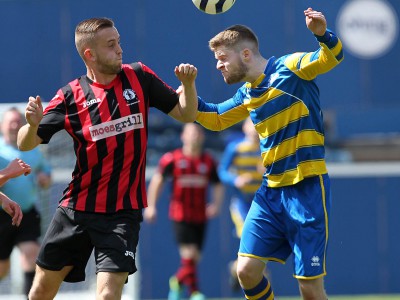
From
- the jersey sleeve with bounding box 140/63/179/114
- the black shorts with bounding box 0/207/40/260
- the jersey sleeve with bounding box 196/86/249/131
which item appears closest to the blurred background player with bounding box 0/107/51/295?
the black shorts with bounding box 0/207/40/260

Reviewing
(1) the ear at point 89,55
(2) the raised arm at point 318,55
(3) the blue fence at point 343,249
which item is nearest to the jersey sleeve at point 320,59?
(2) the raised arm at point 318,55

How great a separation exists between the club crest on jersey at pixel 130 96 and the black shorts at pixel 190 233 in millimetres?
5364

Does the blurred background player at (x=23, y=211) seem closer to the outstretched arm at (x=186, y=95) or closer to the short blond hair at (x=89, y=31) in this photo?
the short blond hair at (x=89, y=31)

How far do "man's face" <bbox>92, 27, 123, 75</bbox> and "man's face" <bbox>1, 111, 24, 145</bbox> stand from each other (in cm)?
276

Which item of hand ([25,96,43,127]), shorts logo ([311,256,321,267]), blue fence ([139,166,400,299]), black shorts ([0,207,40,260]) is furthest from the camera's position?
blue fence ([139,166,400,299])

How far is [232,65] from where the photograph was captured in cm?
698

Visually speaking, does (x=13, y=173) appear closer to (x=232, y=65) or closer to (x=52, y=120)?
(x=52, y=120)

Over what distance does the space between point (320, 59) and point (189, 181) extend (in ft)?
17.7

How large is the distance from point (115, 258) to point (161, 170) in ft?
18.1

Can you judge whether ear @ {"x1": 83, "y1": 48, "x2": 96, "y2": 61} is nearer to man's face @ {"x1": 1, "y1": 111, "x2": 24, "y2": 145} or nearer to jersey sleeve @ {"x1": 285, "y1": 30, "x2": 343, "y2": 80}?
jersey sleeve @ {"x1": 285, "y1": 30, "x2": 343, "y2": 80}

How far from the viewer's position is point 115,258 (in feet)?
20.8

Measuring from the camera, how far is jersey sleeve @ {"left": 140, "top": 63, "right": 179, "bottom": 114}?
6664mm

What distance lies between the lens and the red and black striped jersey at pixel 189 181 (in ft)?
38.9

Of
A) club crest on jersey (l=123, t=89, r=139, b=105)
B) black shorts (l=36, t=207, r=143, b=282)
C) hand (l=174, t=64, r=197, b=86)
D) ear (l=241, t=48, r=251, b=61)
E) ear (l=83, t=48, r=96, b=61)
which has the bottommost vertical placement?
black shorts (l=36, t=207, r=143, b=282)
